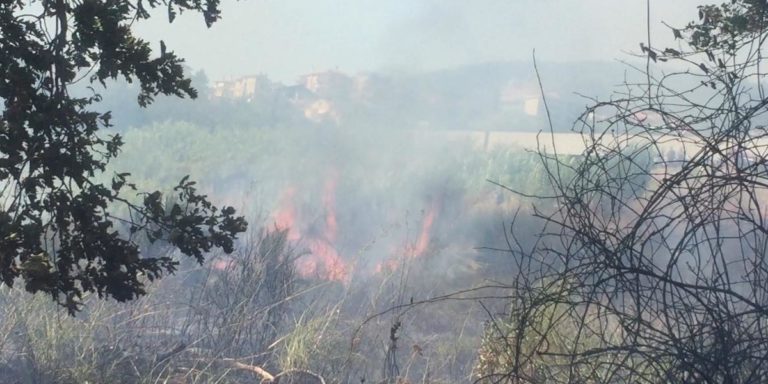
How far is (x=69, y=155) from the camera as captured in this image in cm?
372

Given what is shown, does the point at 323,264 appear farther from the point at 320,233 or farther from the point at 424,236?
the point at 320,233

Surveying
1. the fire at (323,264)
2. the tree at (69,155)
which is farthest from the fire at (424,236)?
A: the tree at (69,155)

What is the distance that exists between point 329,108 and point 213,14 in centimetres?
3593

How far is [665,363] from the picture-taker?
367 centimetres

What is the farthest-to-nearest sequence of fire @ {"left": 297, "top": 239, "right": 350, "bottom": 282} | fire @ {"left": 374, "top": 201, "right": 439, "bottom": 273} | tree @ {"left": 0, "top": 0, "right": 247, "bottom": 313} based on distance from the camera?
fire @ {"left": 374, "top": 201, "right": 439, "bottom": 273}, fire @ {"left": 297, "top": 239, "right": 350, "bottom": 282}, tree @ {"left": 0, "top": 0, "right": 247, "bottom": 313}

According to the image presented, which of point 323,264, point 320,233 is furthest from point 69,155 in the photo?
point 320,233

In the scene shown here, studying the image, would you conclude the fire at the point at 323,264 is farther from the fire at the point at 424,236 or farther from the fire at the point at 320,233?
the fire at the point at 424,236

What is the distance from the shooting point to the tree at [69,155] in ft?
11.7

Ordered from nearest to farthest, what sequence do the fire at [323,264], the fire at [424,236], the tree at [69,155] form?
1. the tree at [69,155]
2. the fire at [323,264]
3. the fire at [424,236]

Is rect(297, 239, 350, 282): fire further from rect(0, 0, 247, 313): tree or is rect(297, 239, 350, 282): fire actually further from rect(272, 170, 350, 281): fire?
rect(0, 0, 247, 313): tree

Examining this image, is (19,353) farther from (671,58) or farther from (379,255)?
(379,255)

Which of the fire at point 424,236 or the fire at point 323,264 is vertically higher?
the fire at point 424,236

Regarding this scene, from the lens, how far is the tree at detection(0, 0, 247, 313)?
3557mm

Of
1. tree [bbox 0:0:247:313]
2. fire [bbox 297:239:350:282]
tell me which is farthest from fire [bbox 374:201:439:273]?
tree [bbox 0:0:247:313]
